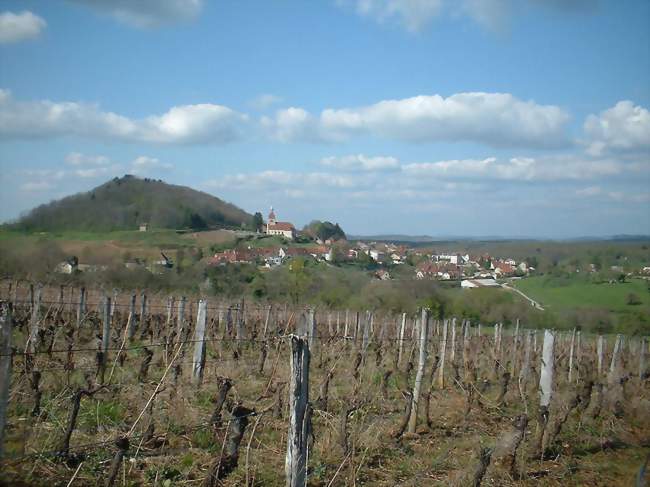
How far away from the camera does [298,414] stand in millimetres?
3615

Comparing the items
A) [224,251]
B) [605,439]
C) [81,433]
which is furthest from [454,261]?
[81,433]

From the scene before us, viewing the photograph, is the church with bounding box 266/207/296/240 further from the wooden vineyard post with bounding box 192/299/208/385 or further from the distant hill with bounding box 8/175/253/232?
the wooden vineyard post with bounding box 192/299/208/385

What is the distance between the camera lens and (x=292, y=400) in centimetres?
363

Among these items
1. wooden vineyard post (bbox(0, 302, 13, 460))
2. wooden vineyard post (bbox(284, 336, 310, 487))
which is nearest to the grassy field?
wooden vineyard post (bbox(284, 336, 310, 487))

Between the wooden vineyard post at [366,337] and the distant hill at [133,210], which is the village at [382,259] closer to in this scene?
the distant hill at [133,210]

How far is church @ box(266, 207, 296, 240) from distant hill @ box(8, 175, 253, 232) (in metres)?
1.84

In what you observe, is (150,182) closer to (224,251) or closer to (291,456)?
(224,251)

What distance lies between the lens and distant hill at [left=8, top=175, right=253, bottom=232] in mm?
30062

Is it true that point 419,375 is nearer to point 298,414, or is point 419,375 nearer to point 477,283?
point 298,414

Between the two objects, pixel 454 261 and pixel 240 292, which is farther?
pixel 454 261

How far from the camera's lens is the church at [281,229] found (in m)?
45.7

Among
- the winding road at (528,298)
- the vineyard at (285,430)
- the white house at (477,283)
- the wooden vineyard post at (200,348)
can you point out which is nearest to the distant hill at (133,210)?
the white house at (477,283)

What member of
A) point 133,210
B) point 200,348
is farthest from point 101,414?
point 133,210

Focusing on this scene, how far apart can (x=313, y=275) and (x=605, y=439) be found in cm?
2533
